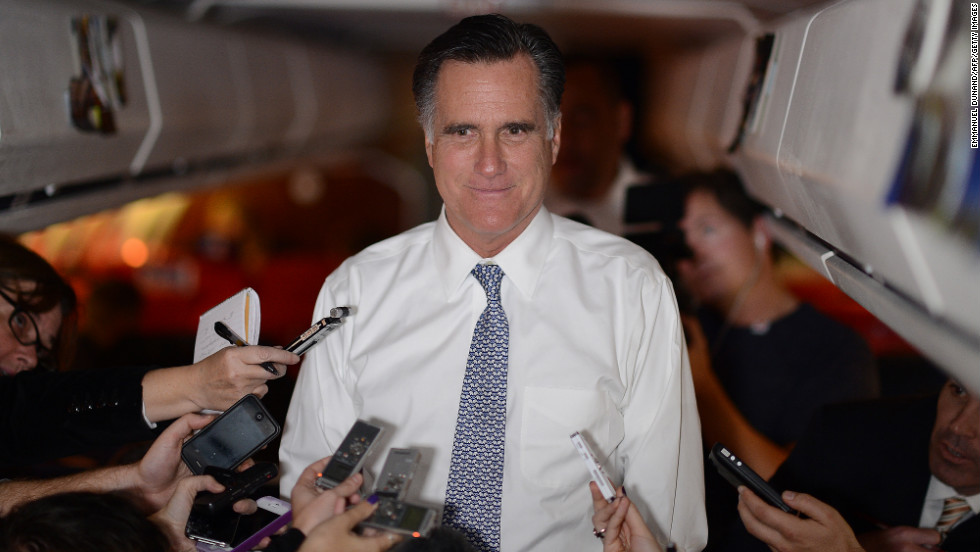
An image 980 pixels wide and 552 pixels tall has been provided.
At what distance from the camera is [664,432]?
1.66m

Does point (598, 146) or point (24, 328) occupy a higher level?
point (598, 146)

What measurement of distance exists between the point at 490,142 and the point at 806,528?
113 centimetres

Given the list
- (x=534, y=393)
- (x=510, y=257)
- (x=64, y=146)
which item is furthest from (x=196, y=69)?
(x=534, y=393)

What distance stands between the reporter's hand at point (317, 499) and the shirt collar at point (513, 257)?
22.0 inches

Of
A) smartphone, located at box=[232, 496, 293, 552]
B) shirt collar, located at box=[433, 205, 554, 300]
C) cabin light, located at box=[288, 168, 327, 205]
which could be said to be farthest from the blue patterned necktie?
cabin light, located at box=[288, 168, 327, 205]

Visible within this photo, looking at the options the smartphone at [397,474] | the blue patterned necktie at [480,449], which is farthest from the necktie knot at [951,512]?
the smartphone at [397,474]

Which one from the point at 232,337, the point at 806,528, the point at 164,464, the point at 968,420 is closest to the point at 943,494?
the point at 968,420

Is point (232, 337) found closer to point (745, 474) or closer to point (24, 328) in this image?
point (24, 328)

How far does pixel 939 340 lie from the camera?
Answer: 1.06 m

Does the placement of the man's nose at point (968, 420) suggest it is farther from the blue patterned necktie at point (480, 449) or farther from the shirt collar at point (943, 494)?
the blue patterned necktie at point (480, 449)

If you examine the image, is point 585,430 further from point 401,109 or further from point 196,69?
point 401,109

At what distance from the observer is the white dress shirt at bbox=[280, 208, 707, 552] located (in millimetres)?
1693

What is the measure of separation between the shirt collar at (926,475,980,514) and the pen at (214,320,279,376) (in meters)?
1.85

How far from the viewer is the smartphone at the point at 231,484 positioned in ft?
5.16
